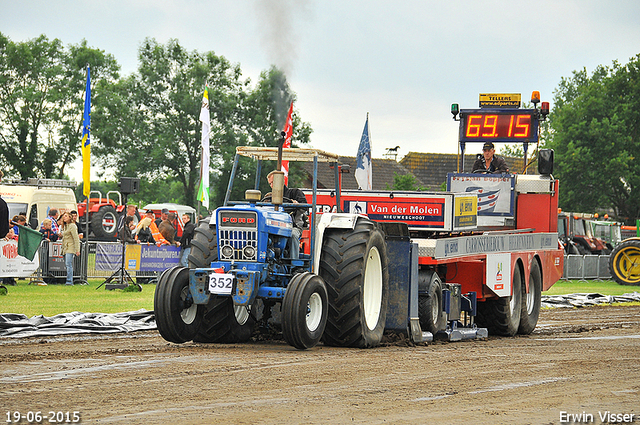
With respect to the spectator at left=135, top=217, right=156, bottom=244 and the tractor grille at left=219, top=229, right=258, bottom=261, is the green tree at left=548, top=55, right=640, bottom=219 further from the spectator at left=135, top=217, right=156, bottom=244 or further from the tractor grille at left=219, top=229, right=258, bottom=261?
the tractor grille at left=219, top=229, right=258, bottom=261

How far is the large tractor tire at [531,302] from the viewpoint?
45.1ft

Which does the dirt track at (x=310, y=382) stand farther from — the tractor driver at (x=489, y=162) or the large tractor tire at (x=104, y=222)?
the large tractor tire at (x=104, y=222)

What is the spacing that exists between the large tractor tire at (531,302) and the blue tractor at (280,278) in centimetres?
414

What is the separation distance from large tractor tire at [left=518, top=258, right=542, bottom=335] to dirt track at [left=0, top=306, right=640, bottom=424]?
2920 millimetres

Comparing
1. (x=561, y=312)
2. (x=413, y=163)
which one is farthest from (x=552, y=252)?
(x=413, y=163)

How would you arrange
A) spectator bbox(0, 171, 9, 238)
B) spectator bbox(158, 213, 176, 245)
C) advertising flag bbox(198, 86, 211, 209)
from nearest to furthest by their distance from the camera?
spectator bbox(0, 171, 9, 238) → advertising flag bbox(198, 86, 211, 209) → spectator bbox(158, 213, 176, 245)

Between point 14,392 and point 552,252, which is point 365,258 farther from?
point 552,252

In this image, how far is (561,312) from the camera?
59.5 ft

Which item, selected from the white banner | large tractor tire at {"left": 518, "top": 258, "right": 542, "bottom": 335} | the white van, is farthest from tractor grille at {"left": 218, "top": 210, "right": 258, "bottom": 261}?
the white van

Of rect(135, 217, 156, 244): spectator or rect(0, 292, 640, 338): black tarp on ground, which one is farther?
rect(135, 217, 156, 244): spectator

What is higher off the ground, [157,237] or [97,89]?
[97,89]

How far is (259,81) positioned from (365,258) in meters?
46.1

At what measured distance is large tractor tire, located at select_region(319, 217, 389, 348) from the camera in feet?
31.5

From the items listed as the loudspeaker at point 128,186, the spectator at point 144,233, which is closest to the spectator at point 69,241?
the loudspeaker at point 128,186
